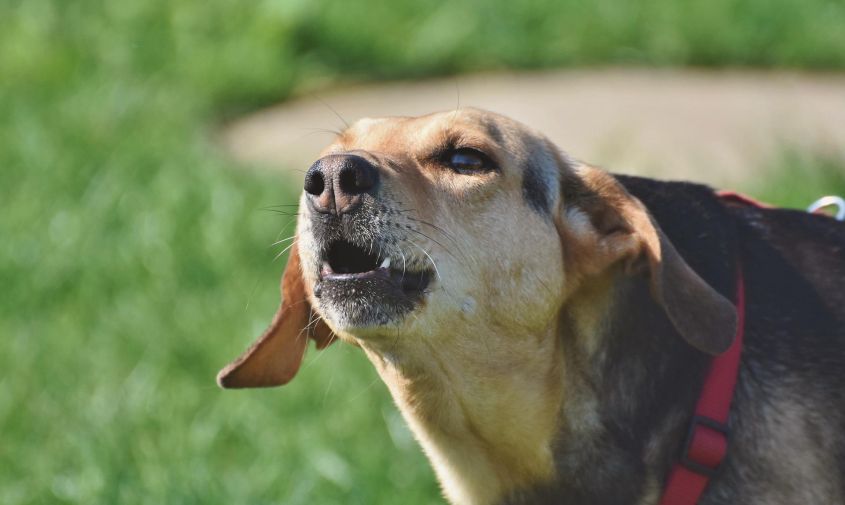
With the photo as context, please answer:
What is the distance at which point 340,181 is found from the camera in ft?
11.7

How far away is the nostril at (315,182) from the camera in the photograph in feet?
11.8

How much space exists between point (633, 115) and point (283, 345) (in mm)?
4303

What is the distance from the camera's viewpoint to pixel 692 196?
13.5 ft

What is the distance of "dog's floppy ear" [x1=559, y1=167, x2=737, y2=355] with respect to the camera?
11.8ft

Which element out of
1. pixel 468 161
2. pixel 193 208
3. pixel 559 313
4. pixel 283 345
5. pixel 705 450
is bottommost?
pixel 193 208

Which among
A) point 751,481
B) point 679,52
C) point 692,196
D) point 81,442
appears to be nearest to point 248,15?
point 679,52

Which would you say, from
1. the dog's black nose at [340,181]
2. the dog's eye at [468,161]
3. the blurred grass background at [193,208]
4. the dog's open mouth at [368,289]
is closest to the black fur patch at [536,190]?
the dog's eye at [468,161]

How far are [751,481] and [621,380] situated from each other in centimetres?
43

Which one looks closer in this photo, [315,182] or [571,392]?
[315,182]

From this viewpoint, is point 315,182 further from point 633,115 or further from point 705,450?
point 633,115

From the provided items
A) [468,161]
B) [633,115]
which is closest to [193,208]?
[633,115]

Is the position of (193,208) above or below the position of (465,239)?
below

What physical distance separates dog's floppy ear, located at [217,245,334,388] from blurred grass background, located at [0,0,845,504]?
0.84 metres

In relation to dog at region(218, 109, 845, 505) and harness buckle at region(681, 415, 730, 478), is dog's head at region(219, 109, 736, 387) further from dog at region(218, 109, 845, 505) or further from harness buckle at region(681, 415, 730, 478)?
harness buckle at region(681, 415, 730, 478)
